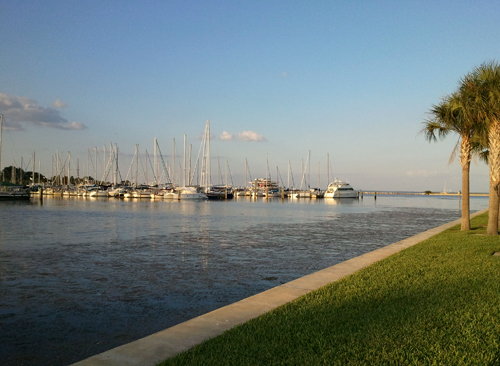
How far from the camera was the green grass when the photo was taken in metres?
5.23

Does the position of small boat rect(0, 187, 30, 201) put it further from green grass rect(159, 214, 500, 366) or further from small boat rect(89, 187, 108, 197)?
green grass rect(159, 214, 500, 366)

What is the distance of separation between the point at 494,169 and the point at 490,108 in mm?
2840

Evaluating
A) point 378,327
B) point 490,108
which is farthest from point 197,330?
point 490,108

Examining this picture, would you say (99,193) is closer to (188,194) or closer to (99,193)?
(99,193)

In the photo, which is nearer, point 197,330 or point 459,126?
point 197,330

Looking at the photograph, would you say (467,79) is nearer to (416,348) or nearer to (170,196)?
(416,348)

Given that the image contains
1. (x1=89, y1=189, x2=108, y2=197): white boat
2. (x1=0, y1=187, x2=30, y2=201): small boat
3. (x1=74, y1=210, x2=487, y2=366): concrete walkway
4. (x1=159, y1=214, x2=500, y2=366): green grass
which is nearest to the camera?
(x1=159, y1=214, x2=500, y2=366): green grass

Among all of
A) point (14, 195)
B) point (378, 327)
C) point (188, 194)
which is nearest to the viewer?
point (378, 327)

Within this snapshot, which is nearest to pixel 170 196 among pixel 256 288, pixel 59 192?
pixel 59 192

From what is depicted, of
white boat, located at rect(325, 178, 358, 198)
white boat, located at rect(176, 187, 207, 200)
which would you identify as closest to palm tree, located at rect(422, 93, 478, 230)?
white boat, located at rect(176, 187, 207, 200)

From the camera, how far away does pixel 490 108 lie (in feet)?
59.6

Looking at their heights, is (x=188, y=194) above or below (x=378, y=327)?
above

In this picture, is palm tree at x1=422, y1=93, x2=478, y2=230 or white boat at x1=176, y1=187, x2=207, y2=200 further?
white boat at x1=176, y1=187, x2=207, y2=200

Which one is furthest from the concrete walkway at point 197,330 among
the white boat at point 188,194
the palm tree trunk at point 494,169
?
the white boat at point 188,194
